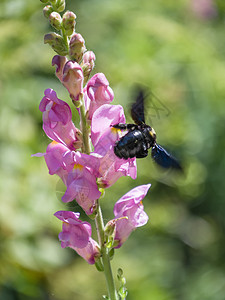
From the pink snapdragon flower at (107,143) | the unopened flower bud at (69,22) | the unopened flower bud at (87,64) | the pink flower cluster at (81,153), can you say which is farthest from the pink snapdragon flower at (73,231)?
the unopened flower bud at (69,22)

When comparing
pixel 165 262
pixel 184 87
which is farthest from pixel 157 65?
pixel 165 262

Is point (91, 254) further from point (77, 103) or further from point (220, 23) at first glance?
point (220, 23)

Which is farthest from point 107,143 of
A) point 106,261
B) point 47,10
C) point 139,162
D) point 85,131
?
point 139,162

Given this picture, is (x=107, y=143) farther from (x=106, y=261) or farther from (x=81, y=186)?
(x=106, y=261)

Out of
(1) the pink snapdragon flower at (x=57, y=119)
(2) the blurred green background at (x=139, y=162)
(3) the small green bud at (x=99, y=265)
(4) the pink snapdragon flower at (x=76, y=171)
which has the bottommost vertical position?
(2) the blurred green background at (x=139, y=162)

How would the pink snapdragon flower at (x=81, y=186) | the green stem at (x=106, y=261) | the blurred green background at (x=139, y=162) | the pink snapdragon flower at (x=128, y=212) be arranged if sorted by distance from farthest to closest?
the blurred green background at (x=139, y=162) → the pink snapdragon flower at (x=128, y=212) → the green stem at (x=106, y=261) → the pink snapdragon flower at (x=81, y=186)

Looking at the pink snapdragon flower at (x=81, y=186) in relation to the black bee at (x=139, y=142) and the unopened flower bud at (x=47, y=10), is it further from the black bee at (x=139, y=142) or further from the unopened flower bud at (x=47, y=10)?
the unopened flower bud at (x=47, y=10)
